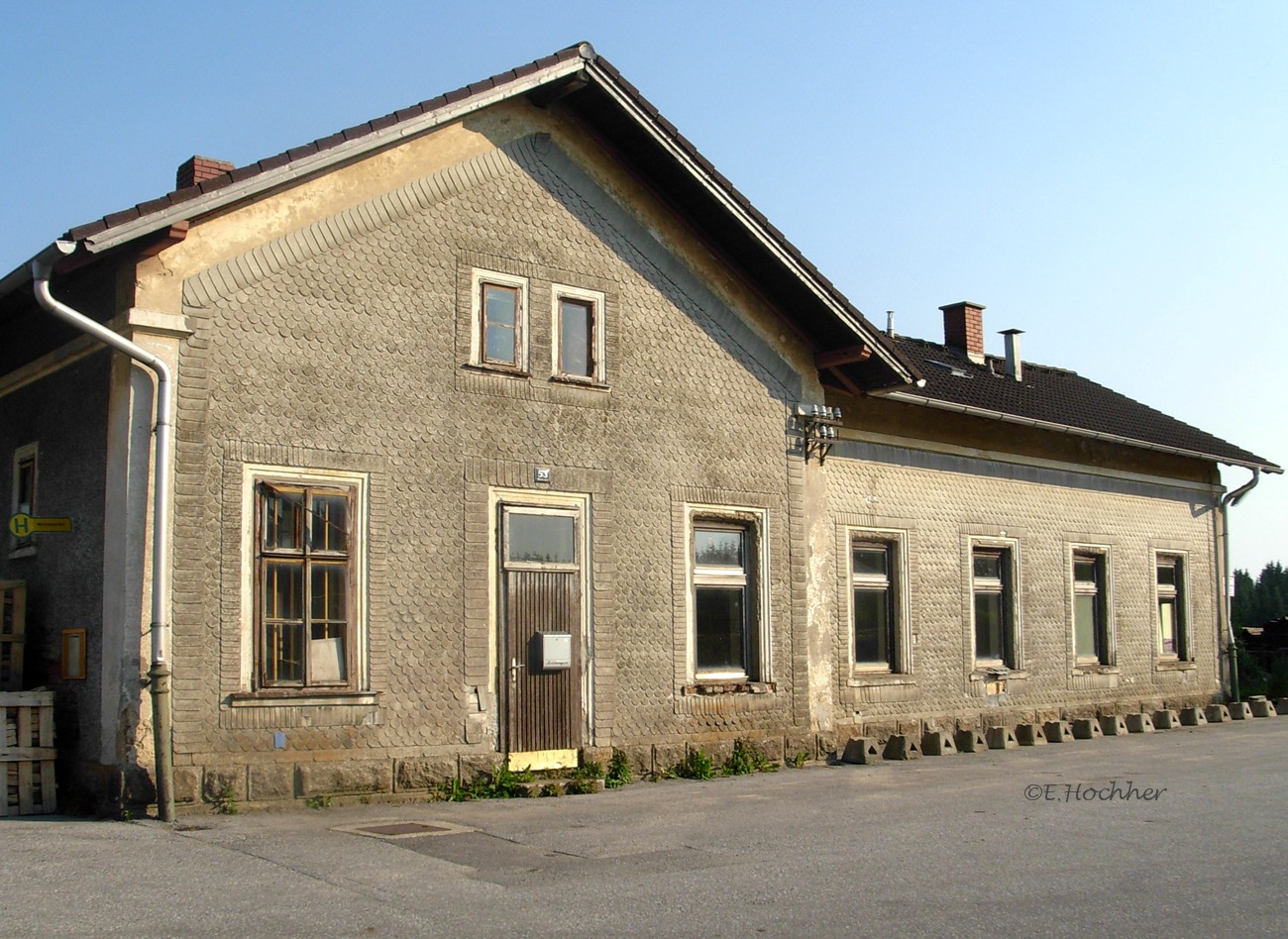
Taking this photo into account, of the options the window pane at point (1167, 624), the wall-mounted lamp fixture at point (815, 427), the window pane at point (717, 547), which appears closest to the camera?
the window pane at point (717, 547)

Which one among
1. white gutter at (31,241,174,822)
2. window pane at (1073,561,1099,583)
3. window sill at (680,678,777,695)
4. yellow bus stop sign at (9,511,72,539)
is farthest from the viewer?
window pane at (1073,561,1099,583)

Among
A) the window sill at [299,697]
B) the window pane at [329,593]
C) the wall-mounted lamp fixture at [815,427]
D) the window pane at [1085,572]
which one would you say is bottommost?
the window sill at [299,697]

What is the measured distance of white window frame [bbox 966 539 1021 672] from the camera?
18109 millimetres

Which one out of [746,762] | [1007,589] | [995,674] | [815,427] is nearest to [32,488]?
[746,762]

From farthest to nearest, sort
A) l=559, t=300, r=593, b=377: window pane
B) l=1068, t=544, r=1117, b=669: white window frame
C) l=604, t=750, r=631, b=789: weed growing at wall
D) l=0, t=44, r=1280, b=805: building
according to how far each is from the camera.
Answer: l=1068, t=544, r=1117, b=669: white window frame, l=559, t=300, r=593, b=377: window pane, l=604, t=750, r=631, b=789: weed growing at wall, l=0, t=44, r=1280, b=805: building

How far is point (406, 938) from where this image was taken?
635cm

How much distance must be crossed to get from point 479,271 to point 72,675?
16.5ft

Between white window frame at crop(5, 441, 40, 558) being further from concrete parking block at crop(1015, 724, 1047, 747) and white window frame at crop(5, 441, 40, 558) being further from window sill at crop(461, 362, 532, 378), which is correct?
concrete parking block at crop(1015, 724, 1047, 747)

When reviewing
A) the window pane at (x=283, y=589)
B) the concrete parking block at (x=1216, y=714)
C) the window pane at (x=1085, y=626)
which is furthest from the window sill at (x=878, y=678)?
the window pane at (x=283, y=589)

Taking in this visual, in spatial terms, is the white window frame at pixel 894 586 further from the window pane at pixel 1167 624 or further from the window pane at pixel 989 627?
the window pane at pixel 1167 624

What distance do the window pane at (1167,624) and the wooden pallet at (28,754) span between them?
1671 cm

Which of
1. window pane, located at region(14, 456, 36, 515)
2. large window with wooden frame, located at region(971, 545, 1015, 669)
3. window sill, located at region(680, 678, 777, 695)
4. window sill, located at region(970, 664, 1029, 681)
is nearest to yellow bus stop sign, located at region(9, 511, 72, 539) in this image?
window pane, located at region(14, 456, 36, 515)

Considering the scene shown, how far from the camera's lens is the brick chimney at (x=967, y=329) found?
895 inches

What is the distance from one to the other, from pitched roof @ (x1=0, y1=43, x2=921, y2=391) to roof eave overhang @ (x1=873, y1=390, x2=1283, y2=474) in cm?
86
